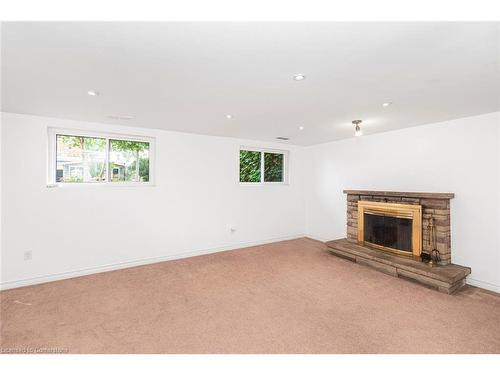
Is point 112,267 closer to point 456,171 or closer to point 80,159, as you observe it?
point 80,159

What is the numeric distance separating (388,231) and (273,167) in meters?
2.70

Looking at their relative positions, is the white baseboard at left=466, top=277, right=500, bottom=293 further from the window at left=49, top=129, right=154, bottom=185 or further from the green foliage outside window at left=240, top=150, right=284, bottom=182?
the window at left=49, top=129, right=154, bottom=185

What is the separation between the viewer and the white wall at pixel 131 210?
3.21 metres

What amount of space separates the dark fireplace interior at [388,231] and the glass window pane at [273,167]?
214 centimetres

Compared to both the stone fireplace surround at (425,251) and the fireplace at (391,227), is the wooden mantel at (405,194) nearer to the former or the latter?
the stone fireplace surround at (425,251)

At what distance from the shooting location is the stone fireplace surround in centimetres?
311

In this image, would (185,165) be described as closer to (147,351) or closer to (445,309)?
(147,351)

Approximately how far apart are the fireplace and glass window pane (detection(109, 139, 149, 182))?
391 centimetres

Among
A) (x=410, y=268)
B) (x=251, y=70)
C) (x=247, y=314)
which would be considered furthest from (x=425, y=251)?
(x=251, y=70)

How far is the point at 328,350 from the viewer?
1.96 metres

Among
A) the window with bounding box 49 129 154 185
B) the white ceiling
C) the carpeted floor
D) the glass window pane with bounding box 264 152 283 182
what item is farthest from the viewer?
the glass window pane with bounding box 264 152 283 182

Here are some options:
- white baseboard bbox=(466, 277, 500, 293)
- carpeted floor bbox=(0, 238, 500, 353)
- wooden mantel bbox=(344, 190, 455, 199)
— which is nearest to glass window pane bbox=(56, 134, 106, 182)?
carpeted floor bbox=(0, 238, 500, 353)

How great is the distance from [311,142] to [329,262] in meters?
2.62
